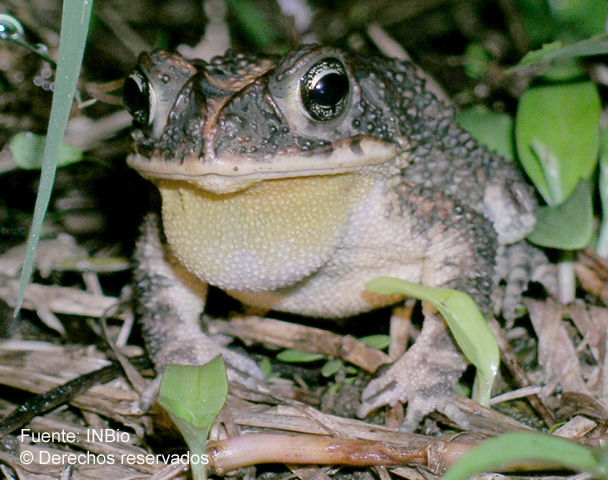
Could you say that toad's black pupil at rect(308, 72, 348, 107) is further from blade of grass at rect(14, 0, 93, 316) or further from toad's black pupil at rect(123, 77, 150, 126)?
blade of grass at rect(14, 0, 93, 316)

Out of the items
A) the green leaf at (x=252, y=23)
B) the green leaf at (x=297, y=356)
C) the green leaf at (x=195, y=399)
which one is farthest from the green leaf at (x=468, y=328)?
the green leaf at (x=252, y=23)

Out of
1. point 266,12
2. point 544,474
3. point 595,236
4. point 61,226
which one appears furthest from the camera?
point 266,12

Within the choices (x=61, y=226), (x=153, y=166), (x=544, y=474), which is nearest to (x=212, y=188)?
(x=153, y=166)

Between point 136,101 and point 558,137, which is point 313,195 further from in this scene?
point 558,137

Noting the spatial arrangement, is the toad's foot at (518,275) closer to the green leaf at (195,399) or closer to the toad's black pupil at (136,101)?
the green leaf at (195,399)

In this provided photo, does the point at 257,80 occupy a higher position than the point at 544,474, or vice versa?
the point at 257,80

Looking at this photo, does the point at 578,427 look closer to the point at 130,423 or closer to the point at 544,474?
the point at 544,474

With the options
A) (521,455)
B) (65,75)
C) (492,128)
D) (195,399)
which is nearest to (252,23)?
(492,128)

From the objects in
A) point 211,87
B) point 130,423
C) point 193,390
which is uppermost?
point 211,87

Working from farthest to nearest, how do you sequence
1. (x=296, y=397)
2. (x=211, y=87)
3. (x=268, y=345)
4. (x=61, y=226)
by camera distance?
(x=61, y=226), (x=268, y=345), (x=296, y=397), (x=211, y=87)
